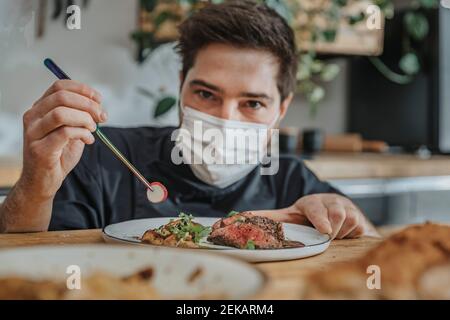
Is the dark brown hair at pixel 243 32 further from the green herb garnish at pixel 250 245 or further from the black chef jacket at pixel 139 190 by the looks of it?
the green herb garnish at pixel 250 245

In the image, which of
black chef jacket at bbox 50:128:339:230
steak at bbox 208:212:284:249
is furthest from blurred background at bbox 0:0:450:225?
steak at bbox 208:212:284:249

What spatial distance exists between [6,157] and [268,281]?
760 mm

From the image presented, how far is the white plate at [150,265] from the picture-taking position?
0.93 feet

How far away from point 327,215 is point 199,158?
0.19m

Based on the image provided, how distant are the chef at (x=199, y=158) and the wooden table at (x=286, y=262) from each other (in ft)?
0.16

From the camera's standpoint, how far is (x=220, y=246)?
0.41 m

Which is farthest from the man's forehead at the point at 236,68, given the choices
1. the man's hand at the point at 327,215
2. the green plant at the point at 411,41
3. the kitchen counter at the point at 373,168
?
the green plant at the point at 411,41

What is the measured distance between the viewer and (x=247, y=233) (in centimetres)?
42

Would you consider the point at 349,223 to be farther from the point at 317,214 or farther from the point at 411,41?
the point at 411,41

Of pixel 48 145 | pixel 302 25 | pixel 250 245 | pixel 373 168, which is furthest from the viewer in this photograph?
pixel 302 25

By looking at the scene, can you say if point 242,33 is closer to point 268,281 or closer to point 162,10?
point 268,281

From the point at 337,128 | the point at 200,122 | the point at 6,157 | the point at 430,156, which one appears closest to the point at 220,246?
the point at 200,122

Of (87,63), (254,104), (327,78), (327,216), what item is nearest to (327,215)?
(327,216)

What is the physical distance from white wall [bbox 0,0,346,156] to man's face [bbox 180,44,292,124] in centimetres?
17
